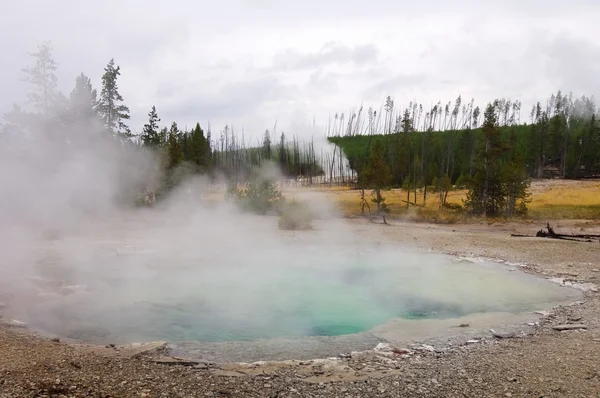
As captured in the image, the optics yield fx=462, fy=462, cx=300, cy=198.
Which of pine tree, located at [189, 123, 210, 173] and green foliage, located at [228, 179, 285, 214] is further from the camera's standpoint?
pine tree, located at [189, 123, 210, 173]

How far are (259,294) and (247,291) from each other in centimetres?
38

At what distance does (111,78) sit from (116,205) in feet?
45.2

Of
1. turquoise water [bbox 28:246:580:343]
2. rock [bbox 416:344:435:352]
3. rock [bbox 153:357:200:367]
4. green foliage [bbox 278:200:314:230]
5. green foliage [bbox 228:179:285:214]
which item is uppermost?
green foliage [bbox 228:179:285:214]

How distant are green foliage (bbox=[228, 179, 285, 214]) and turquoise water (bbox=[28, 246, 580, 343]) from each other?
13.1m

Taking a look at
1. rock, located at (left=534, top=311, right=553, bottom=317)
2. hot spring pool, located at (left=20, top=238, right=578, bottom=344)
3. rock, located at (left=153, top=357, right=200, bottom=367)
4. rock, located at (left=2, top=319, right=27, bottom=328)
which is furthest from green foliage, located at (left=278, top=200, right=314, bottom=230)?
rock, located at (left=153, top=357, right=200, bottom=367)

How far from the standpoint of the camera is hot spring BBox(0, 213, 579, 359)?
292 inches

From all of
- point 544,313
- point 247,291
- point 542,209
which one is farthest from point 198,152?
point 544,313

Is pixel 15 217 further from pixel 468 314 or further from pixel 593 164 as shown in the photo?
pixel 593 164

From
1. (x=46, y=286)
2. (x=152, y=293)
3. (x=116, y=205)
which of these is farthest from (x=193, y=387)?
(x=116, y=205)

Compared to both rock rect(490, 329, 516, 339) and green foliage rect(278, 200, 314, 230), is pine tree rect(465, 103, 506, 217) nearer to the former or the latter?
green foliage rect(278, 200, 314, 230)

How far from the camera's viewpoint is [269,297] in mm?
9523

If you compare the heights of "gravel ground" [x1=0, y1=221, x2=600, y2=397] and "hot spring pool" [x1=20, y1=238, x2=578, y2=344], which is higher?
"gravel ground" [x1=0, y1=221, x2=600, y2=397]

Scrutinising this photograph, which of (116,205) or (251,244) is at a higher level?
(116,205)

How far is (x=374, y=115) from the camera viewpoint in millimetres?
84562
